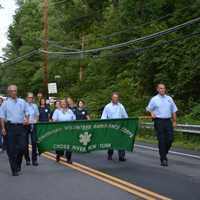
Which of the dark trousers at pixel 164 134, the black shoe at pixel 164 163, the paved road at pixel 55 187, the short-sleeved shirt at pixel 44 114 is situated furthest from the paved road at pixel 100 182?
the short-sleeved shirt at pixel 44 114

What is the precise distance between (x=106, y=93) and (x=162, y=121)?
2852 centimetres

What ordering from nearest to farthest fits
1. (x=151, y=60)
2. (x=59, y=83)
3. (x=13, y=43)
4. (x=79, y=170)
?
(x=79, y=170)
(x=151, y=60)
(x=59, y=83)
(x=13, y=43)

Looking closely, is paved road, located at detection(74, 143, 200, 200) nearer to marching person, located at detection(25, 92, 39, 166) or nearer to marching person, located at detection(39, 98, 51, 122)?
marching person, located at detection(25, 92, 39, 166)

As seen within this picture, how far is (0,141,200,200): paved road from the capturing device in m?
10.1

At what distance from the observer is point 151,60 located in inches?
1357

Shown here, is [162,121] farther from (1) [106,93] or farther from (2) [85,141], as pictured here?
(1) [106,93]

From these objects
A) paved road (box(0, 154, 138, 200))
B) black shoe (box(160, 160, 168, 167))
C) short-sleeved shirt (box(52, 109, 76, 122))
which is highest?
short-sleeved shirt (box(52, 109, 76, 122))

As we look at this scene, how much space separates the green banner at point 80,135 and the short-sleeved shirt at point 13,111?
128cm

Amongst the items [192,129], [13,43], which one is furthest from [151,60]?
[13,43]

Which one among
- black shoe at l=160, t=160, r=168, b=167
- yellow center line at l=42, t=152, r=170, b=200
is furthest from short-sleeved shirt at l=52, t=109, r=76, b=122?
black shoe at l=160, t=160, r=168, b=167

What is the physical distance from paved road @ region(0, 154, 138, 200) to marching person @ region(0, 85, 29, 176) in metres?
0.46

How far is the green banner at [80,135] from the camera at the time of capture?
14.6 m

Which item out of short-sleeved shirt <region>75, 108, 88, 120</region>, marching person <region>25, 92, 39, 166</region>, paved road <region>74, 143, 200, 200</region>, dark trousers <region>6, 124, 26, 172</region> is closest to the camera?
paved road <region>74, 143, 200, 200</region>

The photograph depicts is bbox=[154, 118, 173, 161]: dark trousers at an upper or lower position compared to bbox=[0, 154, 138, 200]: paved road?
upper
